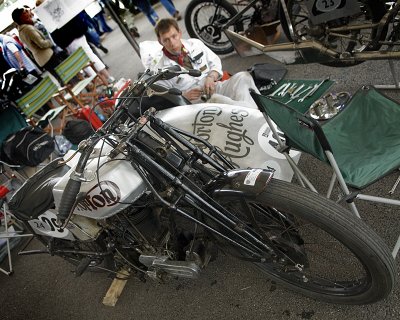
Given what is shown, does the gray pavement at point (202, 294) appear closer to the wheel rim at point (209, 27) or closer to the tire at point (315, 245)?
the tire at point (315, 245)

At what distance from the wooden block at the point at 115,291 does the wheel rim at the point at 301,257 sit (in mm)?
1004

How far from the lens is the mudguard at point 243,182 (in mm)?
1312

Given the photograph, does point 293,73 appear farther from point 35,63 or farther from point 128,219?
point 35,63

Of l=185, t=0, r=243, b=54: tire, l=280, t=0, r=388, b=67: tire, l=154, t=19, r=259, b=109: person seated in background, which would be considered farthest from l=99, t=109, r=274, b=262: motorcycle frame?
l=185, t=0, r=243, b=54: tire

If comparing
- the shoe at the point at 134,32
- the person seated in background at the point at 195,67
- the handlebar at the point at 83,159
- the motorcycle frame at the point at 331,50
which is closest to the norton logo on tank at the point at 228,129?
the person seated in background at the point at 195,67

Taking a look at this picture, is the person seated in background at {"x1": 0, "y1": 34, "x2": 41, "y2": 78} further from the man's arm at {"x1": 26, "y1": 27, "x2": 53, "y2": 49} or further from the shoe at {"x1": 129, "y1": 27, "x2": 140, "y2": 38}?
the shoe at {"x1": 129, "y1": 27, "x2": 140, "y2": 38}

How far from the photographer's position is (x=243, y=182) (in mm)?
1347

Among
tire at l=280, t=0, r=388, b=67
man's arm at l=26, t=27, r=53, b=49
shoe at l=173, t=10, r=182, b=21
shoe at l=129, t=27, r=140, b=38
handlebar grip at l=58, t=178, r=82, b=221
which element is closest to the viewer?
handlebar grip at l=58, t=178, r=82, b=221

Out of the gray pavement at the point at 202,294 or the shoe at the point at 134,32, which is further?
the shoe at the point at 134,32

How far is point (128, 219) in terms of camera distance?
5.73 ft

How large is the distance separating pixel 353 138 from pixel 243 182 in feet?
2.50

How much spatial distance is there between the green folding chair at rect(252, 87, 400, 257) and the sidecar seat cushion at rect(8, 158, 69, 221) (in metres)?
1.25

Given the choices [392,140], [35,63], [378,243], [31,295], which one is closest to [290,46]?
[392,140]

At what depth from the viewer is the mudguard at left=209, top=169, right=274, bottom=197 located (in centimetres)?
131
